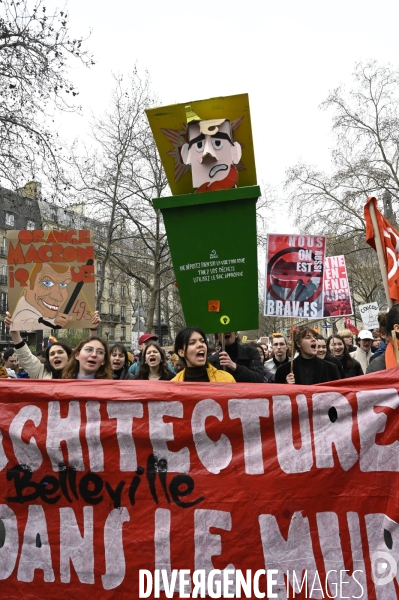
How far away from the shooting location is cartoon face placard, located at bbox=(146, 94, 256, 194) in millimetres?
4508

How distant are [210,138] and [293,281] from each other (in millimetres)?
1700

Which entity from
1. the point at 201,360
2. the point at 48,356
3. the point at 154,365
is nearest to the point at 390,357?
the point at 201,360

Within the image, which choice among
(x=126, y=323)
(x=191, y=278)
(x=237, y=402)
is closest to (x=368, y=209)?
(x=191, y=278)

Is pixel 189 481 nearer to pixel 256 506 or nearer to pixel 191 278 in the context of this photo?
pixel 256 506

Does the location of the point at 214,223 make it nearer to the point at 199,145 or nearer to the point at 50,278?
the point at 199,145

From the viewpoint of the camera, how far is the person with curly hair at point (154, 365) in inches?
220

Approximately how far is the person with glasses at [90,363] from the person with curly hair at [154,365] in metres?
1.19

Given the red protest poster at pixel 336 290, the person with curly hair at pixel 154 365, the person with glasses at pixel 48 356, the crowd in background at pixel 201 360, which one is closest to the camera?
the crowd in background at pixel 201 360

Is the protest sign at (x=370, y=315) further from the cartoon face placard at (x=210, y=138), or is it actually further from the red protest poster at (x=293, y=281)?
the cartoon face placard at (x=210, y=138)

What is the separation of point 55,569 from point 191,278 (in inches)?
82.2

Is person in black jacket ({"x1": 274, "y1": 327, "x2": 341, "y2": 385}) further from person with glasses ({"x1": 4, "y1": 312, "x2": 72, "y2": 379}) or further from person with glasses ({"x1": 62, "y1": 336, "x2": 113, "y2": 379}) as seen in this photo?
person with glasses ({"x1": 4, "y1": 312, "x2": 72, "y2": 379})

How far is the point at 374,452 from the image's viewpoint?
3146 millimetres

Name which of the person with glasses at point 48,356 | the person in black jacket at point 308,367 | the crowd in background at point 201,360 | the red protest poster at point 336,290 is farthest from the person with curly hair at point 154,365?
the red protest poster at point 336,290

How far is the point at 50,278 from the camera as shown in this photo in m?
5.41
